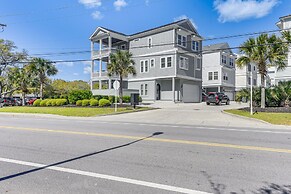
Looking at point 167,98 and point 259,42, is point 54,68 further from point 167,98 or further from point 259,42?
point 259,42

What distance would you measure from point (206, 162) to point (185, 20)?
2936 cm

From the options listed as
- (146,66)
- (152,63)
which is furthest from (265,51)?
(146,66)

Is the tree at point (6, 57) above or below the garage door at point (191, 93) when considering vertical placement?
above

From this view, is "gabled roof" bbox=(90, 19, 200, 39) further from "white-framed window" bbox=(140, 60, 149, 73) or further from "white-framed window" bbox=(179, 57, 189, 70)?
"white-framed window" bbox=(179, 57, 189, 70)

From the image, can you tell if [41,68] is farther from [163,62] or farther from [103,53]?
[163,62]

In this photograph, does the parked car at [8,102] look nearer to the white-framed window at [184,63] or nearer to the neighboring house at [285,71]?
the white-framed window at [184,63]

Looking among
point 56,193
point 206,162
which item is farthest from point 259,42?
point 56,193

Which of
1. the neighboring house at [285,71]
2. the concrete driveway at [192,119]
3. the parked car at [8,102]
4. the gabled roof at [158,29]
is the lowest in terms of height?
the concrete driveway at [192,119]

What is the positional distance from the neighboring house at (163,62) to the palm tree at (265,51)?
38.0 feet

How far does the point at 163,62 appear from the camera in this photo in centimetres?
3028

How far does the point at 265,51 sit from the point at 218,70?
22480 millimetres

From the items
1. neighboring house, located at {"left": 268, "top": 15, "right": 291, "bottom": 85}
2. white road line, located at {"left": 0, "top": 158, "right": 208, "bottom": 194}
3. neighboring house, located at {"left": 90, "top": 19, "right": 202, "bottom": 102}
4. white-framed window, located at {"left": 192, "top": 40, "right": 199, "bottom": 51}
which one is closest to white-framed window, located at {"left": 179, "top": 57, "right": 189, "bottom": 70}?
neighboring house, located at {"left": 90, "top": 19, "right": 202, "bottom": 102}

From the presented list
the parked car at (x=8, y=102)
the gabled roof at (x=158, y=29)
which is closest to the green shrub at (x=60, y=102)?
the gabled roof at (x=158, y=29)

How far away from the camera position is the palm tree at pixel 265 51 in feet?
55.7
